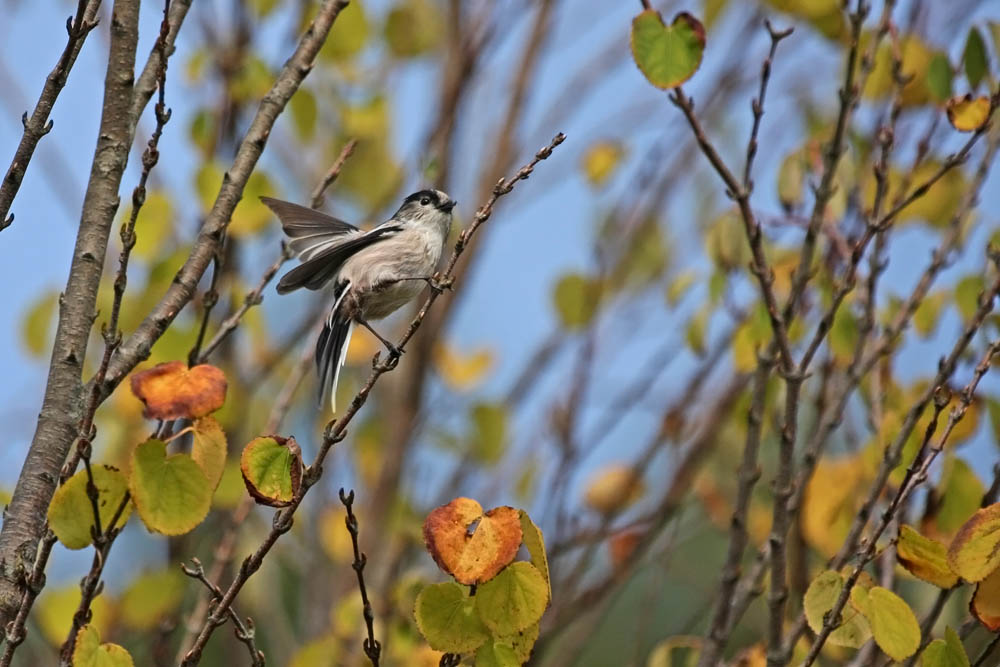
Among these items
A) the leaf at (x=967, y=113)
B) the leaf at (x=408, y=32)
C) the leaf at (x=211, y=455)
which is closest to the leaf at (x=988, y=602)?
the leaf at (x=967, y=113)

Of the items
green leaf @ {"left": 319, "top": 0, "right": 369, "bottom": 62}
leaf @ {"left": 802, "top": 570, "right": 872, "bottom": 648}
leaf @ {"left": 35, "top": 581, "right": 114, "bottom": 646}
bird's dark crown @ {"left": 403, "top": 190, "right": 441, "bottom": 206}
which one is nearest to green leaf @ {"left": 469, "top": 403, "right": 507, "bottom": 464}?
bird's dark crown @ {"left": 403, "top": 190, "right": 441, "bottom": 206}

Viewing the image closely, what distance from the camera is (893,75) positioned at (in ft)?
6.71

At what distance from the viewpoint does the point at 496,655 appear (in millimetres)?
1266

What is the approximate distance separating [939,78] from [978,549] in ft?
3.21

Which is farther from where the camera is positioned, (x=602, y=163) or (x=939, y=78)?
(x=602, y=163)

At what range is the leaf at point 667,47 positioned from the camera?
5.21 ft

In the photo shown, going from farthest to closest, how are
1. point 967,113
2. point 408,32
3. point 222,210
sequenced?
1. point 408,32
2. point 967,113
3. point 222,210

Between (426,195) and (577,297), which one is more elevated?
(426,195)

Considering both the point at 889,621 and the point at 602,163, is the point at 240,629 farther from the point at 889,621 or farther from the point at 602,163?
the point at 602,163

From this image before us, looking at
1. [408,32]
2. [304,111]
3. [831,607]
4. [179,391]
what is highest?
[408,32]

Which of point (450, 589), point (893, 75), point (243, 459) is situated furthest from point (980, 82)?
point (243, 459)

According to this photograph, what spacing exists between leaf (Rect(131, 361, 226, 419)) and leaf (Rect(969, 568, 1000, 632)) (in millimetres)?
1027

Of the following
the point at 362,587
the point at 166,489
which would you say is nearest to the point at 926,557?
the point at 362,587

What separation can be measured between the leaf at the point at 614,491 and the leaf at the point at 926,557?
1.30 m
